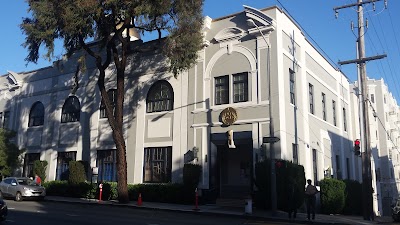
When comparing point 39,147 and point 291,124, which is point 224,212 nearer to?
point 291,124

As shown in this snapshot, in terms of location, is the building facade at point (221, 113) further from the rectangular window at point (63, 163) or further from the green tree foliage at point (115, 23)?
the green tree foliage at point (115, 23)

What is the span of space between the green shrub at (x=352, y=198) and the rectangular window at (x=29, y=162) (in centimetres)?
2357

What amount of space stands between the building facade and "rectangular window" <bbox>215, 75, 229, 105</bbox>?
0.06m

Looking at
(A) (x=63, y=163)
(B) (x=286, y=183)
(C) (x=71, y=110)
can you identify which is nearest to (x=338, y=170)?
(B) (x=286, y=183)

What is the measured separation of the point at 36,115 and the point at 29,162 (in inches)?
157

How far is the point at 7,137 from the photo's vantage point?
32781mm

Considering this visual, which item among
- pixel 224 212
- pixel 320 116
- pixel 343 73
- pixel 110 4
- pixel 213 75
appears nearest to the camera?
pixel 224 212

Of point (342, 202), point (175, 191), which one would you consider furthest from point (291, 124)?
point (175, 191)

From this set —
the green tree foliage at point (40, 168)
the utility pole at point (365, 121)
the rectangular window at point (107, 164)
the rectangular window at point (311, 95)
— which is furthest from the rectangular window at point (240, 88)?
the green tree foliage at point (40, 168)

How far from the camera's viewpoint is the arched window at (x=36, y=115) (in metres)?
34.4

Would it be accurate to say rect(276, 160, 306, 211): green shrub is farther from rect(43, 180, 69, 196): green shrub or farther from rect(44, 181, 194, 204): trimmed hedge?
rect(43, 180, 69, 196): green shrub

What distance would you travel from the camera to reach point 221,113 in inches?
947

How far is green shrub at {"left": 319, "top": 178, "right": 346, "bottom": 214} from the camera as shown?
2414 cm

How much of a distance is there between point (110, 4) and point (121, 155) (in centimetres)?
834
